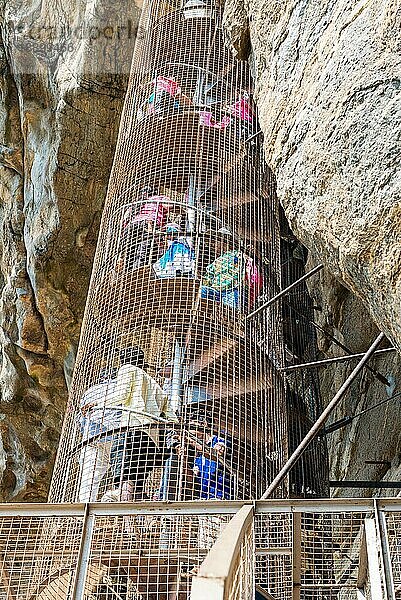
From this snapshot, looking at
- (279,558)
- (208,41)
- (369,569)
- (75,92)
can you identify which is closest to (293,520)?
(369,569)

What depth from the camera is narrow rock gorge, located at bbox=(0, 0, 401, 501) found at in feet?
11.7

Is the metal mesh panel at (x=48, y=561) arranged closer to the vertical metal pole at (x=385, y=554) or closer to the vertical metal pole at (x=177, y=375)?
the vertical metal pole at (x=177, y=375)

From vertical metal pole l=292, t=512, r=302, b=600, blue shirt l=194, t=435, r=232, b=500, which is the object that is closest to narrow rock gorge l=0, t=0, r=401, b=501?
vertical metal pole l=292, t=512, r=302, b=600

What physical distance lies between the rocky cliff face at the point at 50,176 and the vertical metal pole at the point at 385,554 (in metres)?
7.18

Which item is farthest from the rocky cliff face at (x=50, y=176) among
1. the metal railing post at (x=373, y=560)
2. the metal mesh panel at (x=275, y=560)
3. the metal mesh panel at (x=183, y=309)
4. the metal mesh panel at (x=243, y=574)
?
the metal mesh panel at (x=243, y=574)

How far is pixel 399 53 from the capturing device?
3.43m

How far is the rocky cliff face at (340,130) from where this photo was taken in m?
3.44

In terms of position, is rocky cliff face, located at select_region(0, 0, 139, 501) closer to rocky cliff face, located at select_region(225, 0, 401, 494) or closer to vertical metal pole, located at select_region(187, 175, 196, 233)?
vertical metal pole, located at select_region(187, 175, 196, 233)

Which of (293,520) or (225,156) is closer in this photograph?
(293,520)

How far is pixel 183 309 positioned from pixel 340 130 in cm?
236

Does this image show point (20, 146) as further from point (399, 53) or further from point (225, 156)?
point (399, 53)

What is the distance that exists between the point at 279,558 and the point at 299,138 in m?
2.20

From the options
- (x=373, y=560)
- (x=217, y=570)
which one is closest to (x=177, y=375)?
(x=373, y=560)

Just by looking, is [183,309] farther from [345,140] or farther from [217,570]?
[217,570]
